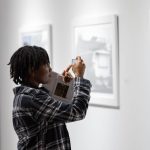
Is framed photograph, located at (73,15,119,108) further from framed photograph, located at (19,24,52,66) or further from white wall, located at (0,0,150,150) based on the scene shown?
framed photograph, located at (19,24,52,66)

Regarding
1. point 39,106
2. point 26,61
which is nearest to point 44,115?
point 39,106

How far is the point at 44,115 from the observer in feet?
4.38

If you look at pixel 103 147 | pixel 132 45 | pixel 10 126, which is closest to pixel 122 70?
pixel 132 45

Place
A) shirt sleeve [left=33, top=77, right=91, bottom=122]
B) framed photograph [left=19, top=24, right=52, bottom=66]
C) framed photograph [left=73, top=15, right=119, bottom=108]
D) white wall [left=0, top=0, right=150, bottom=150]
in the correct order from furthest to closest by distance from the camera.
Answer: framed photograph [left=19, top=24, right=52, bottom=66], framed photograph [left=73, top=15, right=119, bottom=108], white wall [left=0, top=0, right=150, bottom=150], shirt sleeve [left=33, top=77, right=91, bottom=122]

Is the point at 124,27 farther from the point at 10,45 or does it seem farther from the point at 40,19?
the point at 10,45

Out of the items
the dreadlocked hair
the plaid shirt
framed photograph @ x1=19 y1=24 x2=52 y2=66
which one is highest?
framed photograph @ x1=19 y1=24 x2=52 y2=66

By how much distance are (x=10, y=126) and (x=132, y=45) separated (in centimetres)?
154

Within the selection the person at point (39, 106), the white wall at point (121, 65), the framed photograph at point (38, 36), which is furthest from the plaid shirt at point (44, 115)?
the framed photograph at point (38, 36)

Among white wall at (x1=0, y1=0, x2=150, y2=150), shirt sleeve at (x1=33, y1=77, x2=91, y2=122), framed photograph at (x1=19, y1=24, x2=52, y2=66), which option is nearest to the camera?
shirt sleeve at (x1=33, y1=77, x2=91, y2=122)

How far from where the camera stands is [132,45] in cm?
180

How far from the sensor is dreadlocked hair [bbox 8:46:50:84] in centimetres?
138

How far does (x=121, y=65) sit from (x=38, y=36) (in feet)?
2.77

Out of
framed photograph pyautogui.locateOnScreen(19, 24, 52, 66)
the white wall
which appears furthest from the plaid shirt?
framed photograph pyautogui.locateOnScreen(19, 24, 52, 66)

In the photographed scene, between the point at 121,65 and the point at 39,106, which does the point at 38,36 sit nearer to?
the point at 121,65
